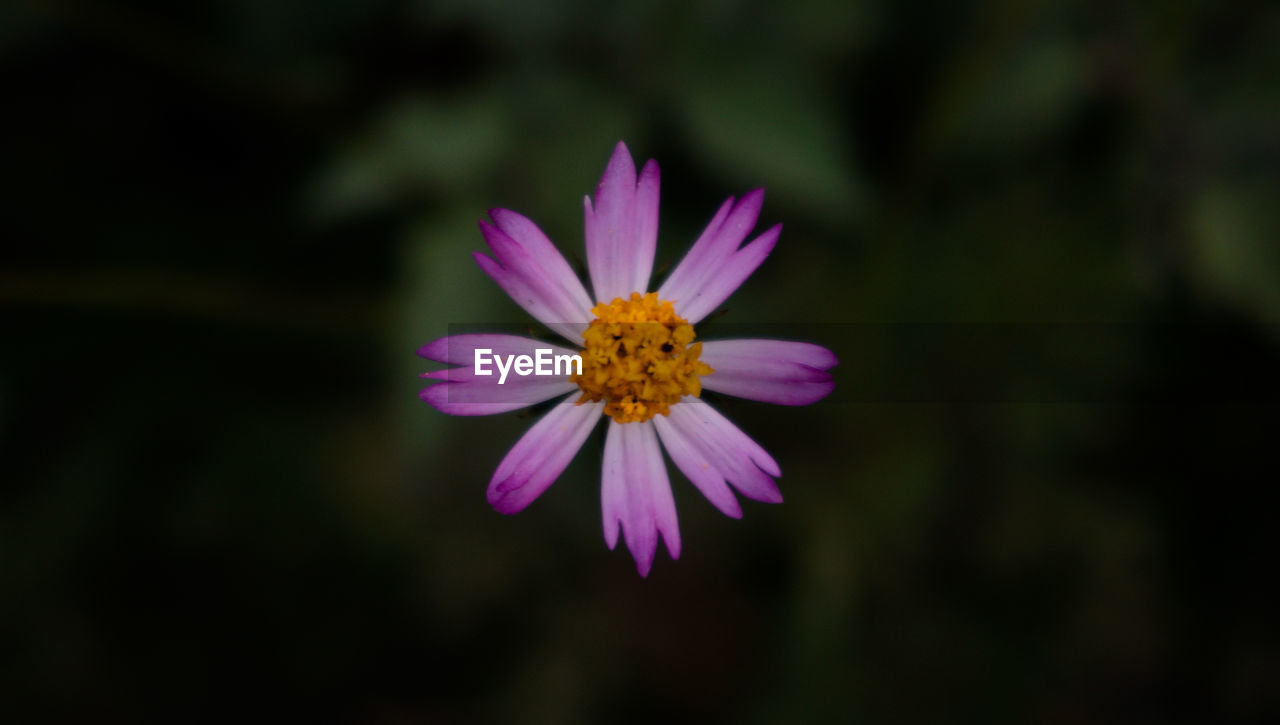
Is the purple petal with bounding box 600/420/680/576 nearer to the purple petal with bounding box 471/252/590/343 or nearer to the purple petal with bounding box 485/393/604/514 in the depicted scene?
the purple petal with bounding box 485/393/604/514

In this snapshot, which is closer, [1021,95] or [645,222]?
[645,222]

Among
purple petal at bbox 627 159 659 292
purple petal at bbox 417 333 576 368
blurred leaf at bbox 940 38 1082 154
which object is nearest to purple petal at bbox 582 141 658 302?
purple petal at bbox 627 159 659 292

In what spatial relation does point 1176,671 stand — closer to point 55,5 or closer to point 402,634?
point 402,634

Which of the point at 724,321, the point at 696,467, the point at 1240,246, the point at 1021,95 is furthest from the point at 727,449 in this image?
the point at 1240,246

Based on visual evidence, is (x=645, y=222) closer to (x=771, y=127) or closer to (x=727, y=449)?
(x=727, y=449)

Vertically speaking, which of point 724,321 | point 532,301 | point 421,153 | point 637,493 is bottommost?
point 637,493

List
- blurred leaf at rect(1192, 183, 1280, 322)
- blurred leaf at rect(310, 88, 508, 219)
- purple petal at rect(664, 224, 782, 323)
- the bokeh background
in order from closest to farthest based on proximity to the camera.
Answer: purple petal at rect(664, 224, 782, 323)
blurred leaf at rect(310, 88, 508, 219)
the bokeh background
blurred leaf at rect(1192, 183, 1280, 322)
